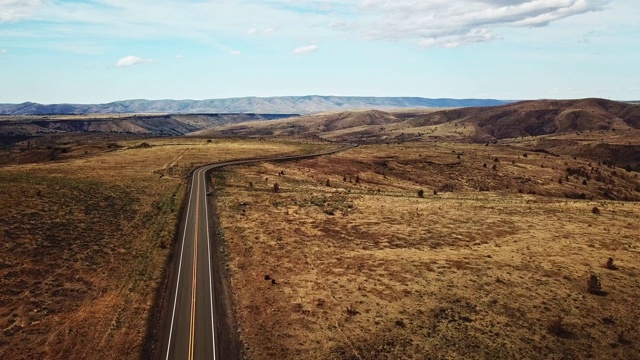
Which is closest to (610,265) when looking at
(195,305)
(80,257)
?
(195,305)

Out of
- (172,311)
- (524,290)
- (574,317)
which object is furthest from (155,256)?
(574,317)

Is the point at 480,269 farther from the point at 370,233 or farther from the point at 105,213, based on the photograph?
the point at 105,213

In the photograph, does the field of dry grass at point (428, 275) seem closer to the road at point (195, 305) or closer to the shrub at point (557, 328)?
the shrub at point (557, 328)

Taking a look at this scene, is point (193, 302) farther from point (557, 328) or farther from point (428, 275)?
point (557, 328)

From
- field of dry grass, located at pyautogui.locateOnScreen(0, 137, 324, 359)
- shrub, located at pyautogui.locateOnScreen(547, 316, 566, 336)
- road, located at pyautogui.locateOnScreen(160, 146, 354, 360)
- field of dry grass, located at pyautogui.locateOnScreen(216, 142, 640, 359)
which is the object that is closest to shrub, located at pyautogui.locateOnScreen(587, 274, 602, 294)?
field of dry grass, located at pyautogui.locateOnScreen(216, 142, 640, 359)

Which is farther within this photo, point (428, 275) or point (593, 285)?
point (428, 275)

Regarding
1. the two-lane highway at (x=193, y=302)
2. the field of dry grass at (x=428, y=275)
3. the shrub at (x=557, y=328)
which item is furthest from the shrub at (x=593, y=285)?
the two-lane highway at (x=193, y=302)
